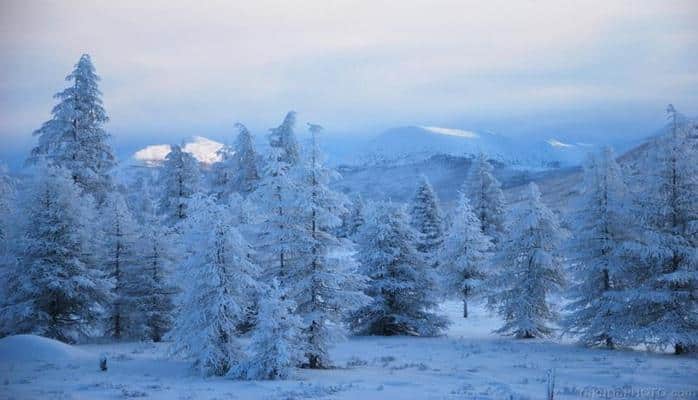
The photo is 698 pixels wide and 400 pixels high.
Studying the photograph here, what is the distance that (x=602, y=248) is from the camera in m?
23.9

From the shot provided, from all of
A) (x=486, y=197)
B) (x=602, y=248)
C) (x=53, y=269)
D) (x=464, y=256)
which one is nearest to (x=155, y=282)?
(x=53, y=269)

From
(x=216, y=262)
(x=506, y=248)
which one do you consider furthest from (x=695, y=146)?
(x=216, y=262)

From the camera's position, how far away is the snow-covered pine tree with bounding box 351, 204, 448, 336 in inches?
1184

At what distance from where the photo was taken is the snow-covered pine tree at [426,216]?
50.5 metres

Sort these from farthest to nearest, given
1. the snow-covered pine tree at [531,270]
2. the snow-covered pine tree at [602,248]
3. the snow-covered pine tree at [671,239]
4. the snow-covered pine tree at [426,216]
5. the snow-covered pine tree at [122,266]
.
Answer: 1. the snow-covered pine tree at [426,216]
2. the snow-covered pine tree at [531,270]
3. the snow-covered pine tree at [122,266]
4. the snow-covered pine tree at [602,248]
5. the snow-covered pine tree at [671,239]

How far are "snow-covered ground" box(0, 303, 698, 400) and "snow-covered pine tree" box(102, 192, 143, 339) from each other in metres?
2.24

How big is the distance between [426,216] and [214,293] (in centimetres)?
3471

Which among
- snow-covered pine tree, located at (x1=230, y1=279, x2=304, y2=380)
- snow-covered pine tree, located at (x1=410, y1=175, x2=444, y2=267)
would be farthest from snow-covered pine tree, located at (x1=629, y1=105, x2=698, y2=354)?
snow-covered pine tree, located at (x1=410, y1=175, x2=444, y2=267)

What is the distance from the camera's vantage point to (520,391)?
14.9 m

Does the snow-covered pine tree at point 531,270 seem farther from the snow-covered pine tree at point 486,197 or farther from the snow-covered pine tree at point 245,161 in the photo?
the snow-covered pine tree at point 486,197

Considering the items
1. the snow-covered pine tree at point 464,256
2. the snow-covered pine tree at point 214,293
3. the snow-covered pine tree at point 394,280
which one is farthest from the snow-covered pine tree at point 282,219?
the snow-covered pine tree at point 464,256

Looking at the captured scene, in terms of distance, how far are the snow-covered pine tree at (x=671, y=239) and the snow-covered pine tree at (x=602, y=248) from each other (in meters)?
1.00

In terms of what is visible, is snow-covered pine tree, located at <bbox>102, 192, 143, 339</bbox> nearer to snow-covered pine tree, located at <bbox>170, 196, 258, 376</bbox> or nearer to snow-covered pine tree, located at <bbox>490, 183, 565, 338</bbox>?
snow-covered pine tree, located at <bbox>170, 196, 258, 376</bbox>

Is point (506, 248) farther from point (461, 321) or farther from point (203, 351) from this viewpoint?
point (203, 351)
